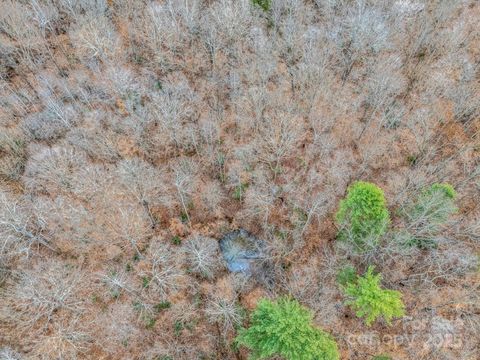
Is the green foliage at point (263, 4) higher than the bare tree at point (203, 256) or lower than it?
higher

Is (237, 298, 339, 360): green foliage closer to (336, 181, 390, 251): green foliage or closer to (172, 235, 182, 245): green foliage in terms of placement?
(336, 181, 390, 251): green foliage

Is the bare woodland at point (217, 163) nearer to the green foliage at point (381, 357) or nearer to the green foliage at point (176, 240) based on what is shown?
the green foliage at point (176, 240)

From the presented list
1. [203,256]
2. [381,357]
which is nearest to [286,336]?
[381,357]

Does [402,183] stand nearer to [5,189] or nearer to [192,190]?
[192,190]

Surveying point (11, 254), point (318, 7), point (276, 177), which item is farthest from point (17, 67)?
point (318, 7)

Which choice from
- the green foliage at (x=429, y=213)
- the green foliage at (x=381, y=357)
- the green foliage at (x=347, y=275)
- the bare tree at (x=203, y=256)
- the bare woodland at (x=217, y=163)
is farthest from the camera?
the bare tree at (x=203, y=256)

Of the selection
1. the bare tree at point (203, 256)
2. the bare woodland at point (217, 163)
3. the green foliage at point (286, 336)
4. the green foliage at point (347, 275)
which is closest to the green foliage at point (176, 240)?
the bare woodland at point (217, 163)

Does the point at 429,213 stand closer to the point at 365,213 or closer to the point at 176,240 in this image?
the point at 365,213
